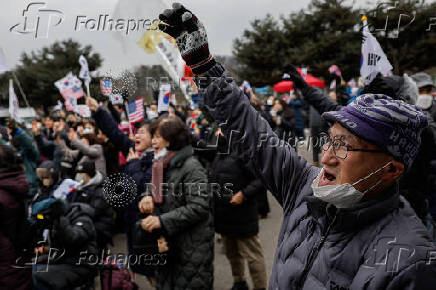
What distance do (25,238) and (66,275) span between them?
1.68 ft

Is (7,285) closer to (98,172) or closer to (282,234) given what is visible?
(98,172)

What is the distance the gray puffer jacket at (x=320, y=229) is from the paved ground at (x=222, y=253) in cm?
201

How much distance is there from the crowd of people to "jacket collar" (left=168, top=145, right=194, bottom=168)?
13 millimetres

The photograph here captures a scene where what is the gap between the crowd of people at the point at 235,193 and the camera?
121cm

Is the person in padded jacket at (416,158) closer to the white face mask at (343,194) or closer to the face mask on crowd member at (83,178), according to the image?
the white face mask at (343,194)

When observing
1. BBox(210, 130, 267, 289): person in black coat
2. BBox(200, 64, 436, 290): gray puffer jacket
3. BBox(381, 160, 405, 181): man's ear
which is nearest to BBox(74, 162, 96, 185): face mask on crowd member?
BBox(210, 130, 267, 289): person in black coat

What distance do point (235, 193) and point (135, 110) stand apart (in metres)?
1.83

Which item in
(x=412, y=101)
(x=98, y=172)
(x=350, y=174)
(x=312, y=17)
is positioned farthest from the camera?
(x=312, y=17)

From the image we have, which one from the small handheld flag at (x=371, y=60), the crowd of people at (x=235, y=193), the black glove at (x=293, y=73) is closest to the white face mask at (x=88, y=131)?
the crowd of people at (x=235, y=193)

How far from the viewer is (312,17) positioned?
72.0ft

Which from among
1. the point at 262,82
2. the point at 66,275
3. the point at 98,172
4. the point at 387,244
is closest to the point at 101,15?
the point at 387,244

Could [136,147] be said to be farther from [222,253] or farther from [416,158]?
[222,253]

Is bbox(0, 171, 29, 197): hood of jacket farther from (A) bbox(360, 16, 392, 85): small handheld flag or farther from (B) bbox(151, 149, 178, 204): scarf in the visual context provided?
(A) bbox(360, 16, 392, 85): small handheld flag

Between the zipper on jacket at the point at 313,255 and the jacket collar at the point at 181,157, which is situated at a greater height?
the jacket collar at the point at 181,157
